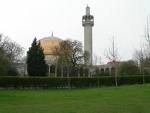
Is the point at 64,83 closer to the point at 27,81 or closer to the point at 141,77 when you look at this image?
the point at 27,81

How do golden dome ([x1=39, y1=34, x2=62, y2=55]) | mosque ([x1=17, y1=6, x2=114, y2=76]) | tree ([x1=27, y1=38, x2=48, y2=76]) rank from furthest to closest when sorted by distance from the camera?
golden dome ([x1=39, y1=34, x2=62, y2=55]), mosque ([x1=17, y1=6, x2=114, y2=76]), tree ([x1=27, y1=38, x2=48, y2=76])

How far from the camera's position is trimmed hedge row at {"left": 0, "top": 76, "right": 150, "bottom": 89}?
47.7 m

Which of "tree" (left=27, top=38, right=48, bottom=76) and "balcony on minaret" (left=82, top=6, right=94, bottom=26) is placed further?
"balcony on minaret" (left=82, top=6, right=94, bottom=26)

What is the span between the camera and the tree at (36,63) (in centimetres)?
6488

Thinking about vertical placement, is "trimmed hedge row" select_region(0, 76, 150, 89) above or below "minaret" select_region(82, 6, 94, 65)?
below

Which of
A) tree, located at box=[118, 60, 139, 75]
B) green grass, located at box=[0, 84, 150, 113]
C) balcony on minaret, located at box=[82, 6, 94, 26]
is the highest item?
balcony on minaret, located at box=[82, 6, 94, 26]

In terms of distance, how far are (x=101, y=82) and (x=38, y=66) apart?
17.5 m

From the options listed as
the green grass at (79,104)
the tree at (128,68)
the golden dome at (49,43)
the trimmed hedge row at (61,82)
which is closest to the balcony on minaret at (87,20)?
the golden dome at (49,43)

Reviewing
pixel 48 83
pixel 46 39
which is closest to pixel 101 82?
pixel 48 83

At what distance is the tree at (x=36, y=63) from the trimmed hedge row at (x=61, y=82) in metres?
15.1

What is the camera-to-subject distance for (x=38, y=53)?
67.0m

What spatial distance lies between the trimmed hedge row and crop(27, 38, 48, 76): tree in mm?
A: 15091

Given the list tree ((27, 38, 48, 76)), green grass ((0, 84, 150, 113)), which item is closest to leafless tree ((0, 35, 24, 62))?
tree ((27, 38, 48, 76))

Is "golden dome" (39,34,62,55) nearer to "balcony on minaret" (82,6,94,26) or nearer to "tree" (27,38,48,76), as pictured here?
"balcony on minaret" (82,6,94,26)
